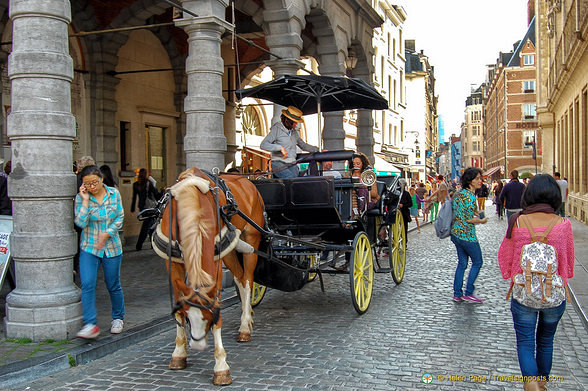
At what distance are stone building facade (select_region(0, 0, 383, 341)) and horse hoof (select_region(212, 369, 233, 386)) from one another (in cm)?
195

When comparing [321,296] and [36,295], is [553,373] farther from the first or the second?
[36,295]

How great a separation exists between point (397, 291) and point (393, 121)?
32.9 metres

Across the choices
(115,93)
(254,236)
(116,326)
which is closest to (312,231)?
(254,236)

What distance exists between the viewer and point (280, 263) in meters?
6.20

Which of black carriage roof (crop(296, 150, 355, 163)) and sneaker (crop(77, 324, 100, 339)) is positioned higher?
black carriage roof (crop(296, 150, 355, 163))

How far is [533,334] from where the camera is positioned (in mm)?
4027

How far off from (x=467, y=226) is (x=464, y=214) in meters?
0.17

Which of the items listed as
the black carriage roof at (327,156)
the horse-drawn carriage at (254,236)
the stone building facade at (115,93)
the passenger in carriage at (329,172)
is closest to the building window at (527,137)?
the stone building facade at (115,93)

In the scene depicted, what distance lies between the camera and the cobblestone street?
4625 millimetres

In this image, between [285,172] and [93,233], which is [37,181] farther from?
[285,172]

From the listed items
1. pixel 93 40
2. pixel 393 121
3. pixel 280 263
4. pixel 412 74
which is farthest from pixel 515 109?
pixel 280 263

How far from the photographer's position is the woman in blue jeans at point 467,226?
7.44 metres

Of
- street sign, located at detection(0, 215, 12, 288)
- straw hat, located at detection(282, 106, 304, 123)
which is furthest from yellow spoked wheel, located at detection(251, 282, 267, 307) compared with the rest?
street sign, located at detection(0, 215, 12, 288)

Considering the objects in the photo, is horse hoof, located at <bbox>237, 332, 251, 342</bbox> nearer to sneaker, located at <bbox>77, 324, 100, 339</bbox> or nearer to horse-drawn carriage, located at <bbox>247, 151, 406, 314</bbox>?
horse-drawn carriage, located at <bbox>247, 151, 406, 314</bbox>
